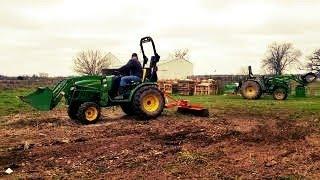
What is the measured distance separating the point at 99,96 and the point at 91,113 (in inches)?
29.0

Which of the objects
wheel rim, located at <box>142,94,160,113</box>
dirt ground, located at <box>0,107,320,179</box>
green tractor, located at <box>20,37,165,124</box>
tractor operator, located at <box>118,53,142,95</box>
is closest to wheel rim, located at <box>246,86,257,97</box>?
dirt ground, located at <box>0,107,320,179</box>

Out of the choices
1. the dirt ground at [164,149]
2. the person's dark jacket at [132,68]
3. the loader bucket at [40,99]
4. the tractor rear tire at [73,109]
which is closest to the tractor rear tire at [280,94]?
the dirt ground at [164,149]

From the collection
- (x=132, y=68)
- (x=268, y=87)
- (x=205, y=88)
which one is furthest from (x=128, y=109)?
(x=205, y=88)

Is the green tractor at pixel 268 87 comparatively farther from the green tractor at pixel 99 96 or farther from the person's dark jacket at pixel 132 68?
the person's dark jacket at pixel 132 68

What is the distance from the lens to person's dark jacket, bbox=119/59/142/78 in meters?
16.6

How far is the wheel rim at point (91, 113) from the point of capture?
50.9ft

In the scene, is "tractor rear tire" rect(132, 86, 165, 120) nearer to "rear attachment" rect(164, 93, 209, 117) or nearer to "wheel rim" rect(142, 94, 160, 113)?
"wheel rim" rect(142, 94, 160, 113)

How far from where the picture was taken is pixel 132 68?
54.7 ft

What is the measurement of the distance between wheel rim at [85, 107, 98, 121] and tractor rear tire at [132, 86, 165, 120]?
4.15ft

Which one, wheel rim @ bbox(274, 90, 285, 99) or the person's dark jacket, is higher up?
the person's dark jacket

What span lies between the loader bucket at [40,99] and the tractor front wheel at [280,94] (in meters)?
17.5

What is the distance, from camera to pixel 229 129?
544 inches

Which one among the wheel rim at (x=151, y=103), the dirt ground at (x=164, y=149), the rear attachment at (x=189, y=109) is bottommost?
the dirt ground at (x=164, y=149)

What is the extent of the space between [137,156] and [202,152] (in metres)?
1.40
